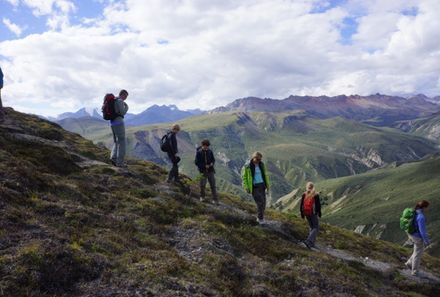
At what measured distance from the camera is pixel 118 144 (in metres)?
30.5

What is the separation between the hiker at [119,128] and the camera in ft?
90.1

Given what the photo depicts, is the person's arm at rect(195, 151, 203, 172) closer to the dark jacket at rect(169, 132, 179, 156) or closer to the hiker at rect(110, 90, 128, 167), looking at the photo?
the dark jacket at rect(169, 132, 179, 156)

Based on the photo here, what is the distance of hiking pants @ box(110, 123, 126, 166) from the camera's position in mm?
28808

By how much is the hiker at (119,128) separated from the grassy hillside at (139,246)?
1547 millimetres

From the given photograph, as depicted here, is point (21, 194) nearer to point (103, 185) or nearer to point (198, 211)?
point (103, 185)

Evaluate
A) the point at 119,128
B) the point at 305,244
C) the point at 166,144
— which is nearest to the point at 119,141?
the point at 119,128

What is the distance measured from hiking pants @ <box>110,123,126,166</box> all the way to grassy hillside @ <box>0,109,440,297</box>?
4.74 ft

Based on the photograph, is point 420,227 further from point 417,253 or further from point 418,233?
point 417,253

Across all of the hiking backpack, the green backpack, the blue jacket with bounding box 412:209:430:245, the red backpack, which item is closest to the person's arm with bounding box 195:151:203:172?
the hiking backpack

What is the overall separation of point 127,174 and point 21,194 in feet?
35.9

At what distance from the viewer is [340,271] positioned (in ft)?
71.6

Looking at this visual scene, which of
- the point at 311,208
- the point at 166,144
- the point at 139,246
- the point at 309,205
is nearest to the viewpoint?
the point at 139,246

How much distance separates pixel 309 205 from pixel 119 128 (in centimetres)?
1323

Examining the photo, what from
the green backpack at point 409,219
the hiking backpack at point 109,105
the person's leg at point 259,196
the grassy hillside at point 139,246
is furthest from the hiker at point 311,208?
the hiking backpack at point 109,105
